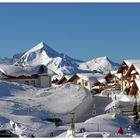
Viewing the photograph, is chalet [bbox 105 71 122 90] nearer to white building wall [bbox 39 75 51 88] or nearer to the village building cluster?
the village building cluster

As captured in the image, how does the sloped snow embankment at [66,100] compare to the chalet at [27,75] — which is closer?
the sloped snow embankment at [66,100]

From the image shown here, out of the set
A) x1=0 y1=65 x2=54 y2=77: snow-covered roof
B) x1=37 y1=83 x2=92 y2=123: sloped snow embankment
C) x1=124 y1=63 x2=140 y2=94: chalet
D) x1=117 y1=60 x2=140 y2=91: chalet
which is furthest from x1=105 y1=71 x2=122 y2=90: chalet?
x1=37 y1=83 x2=92 y2=123: sloped snow embankment

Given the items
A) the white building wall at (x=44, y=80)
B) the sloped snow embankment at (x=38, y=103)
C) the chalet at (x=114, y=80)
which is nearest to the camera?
the sloped snow embankment at (x=38, y=103)

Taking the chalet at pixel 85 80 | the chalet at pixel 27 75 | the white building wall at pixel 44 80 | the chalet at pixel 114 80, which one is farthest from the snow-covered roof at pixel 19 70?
the chalet at pixel 85 80

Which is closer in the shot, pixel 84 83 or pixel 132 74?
pixel 132 74

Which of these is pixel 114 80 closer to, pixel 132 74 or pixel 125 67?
pixel 125 67

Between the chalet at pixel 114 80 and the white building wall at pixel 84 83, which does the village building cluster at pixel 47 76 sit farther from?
Answer: the white building wall at pixel 84 83

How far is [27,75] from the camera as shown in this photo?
5056 centimetres

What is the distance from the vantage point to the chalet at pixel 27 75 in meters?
50.4

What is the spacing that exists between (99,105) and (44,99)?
15.5 ft

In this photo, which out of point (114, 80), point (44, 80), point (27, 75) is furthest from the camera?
point (114, 80)

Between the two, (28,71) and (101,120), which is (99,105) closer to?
(101,120)

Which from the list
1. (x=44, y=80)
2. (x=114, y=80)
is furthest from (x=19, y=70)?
(x=114, y=80)

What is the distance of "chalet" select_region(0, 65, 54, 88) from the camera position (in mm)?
50375
